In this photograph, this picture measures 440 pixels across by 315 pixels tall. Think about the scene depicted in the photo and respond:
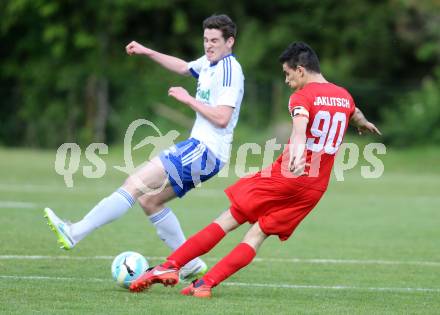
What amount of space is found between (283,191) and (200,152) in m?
0.89

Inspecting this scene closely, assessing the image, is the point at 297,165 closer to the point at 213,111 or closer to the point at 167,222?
the point at 213,111

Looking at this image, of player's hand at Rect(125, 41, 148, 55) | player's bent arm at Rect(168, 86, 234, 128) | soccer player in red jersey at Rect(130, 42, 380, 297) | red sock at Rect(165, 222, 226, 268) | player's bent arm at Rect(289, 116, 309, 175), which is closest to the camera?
player's bent arm at Rect(289, 116, 309, 175)

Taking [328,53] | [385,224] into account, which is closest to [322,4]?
[328,53]

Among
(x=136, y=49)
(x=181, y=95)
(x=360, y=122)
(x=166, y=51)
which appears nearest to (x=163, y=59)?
(x=136, y=49)

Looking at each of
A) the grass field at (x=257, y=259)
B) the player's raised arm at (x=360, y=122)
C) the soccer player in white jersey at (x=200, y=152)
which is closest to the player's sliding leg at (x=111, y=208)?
the soccer player in white jersey at (x=200, y=152)

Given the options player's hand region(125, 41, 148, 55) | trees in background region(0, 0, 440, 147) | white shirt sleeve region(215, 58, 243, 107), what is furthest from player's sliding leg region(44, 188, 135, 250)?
trees in background region(0, 0, 440, 147)

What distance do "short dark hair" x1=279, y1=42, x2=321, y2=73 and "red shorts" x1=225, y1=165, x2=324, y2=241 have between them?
32.2 inches

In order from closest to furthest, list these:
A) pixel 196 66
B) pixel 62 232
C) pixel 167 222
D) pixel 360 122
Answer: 1. pixel 62 232
2. pixel 360 122
3. pixel 167 222
4. pixel 196 66

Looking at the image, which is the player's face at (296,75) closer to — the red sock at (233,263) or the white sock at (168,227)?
the red sock at (233,263)

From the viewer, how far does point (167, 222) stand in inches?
304

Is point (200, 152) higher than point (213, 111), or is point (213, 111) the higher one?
point (213, 111)

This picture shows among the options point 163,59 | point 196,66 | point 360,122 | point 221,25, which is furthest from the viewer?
point 163,59

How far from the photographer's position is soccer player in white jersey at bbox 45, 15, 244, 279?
7.32 m

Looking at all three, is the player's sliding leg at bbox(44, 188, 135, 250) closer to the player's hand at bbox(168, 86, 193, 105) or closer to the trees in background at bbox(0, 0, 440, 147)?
the player's hand at bbox(168, 86, 193, 105)
